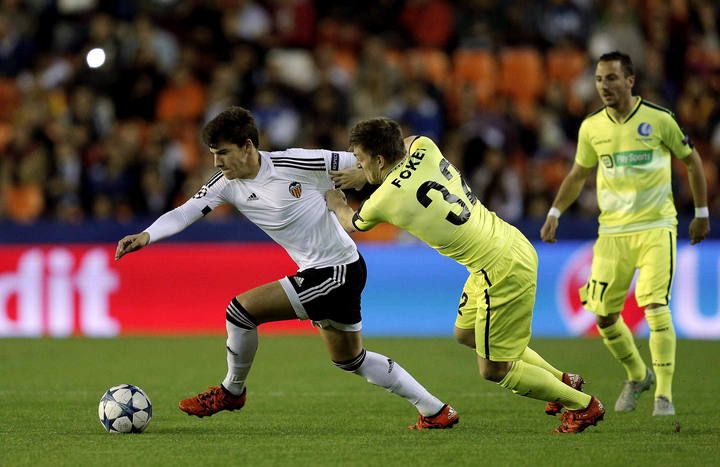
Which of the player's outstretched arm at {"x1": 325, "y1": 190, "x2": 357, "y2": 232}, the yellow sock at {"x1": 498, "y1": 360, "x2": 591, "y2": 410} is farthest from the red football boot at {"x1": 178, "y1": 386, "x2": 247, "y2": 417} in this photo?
the yellow sock at {"x1": 498, "y1": 360, "x2": 591, "y2": 410}

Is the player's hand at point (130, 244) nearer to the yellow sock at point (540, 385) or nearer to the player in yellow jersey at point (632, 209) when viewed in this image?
the yellow sock at point (540, 385)

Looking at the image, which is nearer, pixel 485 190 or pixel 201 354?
pixel 201 354

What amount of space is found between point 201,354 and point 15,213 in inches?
171

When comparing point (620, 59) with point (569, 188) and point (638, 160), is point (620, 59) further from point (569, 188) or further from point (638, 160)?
point (569, 188)

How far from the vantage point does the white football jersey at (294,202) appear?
7496 mm

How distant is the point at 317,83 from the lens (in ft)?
54.4

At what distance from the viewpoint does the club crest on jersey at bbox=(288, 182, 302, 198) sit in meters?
7.50

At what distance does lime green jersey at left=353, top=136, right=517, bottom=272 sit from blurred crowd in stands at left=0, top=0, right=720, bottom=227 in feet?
25.3

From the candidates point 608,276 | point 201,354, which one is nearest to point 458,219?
point 608,276

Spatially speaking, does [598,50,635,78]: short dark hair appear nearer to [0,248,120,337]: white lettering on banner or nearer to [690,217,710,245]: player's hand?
[690,217,710,245]: player's hand

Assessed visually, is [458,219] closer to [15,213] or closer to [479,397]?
[479,397]

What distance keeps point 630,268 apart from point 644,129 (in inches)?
37.9

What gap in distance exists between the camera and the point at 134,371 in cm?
1095

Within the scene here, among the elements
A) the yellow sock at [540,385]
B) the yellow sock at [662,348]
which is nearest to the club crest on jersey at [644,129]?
the yellow sock at [662,348]
